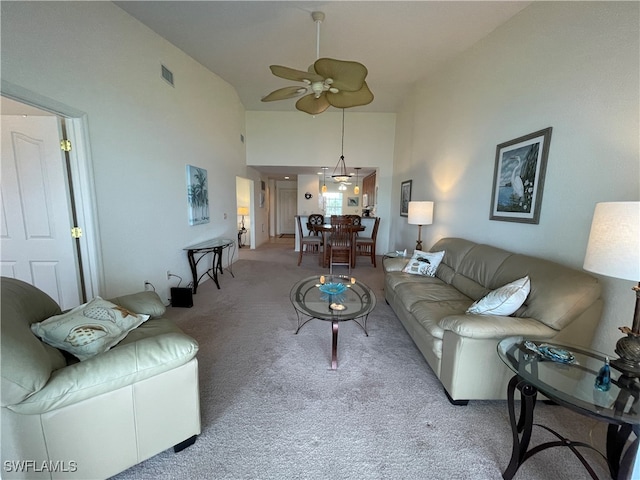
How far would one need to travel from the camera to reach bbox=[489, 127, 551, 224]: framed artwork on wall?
2.17 metres

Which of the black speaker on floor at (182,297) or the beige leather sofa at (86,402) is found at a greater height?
the beige leather sofa at (86,402)

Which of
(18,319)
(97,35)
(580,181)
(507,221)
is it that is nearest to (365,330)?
(507,221)

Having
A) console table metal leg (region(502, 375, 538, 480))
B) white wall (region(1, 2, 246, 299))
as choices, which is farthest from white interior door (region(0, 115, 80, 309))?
console table metal leg (region(502, 375, 538, 480))

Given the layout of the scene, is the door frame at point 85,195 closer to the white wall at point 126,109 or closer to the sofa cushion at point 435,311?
the white wall at point 126,109

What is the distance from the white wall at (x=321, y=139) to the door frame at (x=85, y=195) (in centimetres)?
406

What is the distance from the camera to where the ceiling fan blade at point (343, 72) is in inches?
78.0

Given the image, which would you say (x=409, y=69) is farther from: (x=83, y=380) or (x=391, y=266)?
(x=83, y=380)

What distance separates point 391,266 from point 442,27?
9.13ft

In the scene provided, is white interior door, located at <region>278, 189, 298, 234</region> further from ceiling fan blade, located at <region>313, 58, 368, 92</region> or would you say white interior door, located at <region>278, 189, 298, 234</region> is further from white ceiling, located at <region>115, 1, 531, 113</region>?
ceiling fan blade, located at <region>313, 58, 368, 92</region>

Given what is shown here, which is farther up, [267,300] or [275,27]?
[275,27]

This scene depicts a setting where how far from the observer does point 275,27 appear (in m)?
2.94

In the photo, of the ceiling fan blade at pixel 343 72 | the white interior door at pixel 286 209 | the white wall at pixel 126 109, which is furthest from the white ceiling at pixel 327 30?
the white interior door at pixel 286 209

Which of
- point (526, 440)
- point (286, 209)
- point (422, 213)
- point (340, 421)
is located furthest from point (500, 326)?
point (286, 209)

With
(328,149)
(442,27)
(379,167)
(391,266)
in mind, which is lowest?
(391,266)
